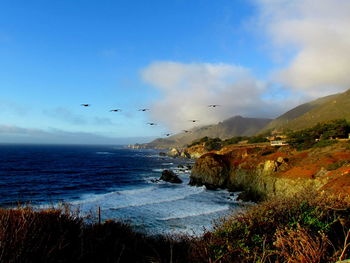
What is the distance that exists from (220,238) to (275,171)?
121 feet

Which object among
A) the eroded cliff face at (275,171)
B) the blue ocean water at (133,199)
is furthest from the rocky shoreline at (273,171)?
the blue ocean water at (133,199)

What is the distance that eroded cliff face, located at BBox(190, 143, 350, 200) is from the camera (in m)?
33.7

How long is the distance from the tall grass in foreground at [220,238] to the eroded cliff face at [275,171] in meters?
20.3

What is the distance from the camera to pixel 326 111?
488 ft

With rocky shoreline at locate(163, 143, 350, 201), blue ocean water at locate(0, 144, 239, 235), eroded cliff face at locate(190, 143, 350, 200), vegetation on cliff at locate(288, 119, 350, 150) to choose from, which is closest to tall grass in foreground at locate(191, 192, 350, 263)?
blue ocean water at locate(0, 144, 239, 235)

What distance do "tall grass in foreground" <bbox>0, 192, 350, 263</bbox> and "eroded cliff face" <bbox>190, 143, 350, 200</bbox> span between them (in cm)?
2031

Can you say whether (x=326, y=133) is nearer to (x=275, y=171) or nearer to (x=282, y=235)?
(x=275, y=171)

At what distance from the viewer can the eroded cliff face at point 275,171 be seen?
33656mm

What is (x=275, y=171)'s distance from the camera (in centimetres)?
4138

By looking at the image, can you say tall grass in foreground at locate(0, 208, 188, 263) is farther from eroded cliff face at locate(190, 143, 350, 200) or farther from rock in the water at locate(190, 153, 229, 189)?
rock in the water at locate(190, 153, 229, 189)

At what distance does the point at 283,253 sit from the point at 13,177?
68.0 metres

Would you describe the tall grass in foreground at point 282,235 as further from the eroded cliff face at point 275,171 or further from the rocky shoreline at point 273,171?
the eroded cliff face at point 275,171

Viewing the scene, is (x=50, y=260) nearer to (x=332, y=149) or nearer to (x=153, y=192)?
(x=153, y=192)

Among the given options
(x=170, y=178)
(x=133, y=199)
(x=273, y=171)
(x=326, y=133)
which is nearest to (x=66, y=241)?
(x=133, y=199)
